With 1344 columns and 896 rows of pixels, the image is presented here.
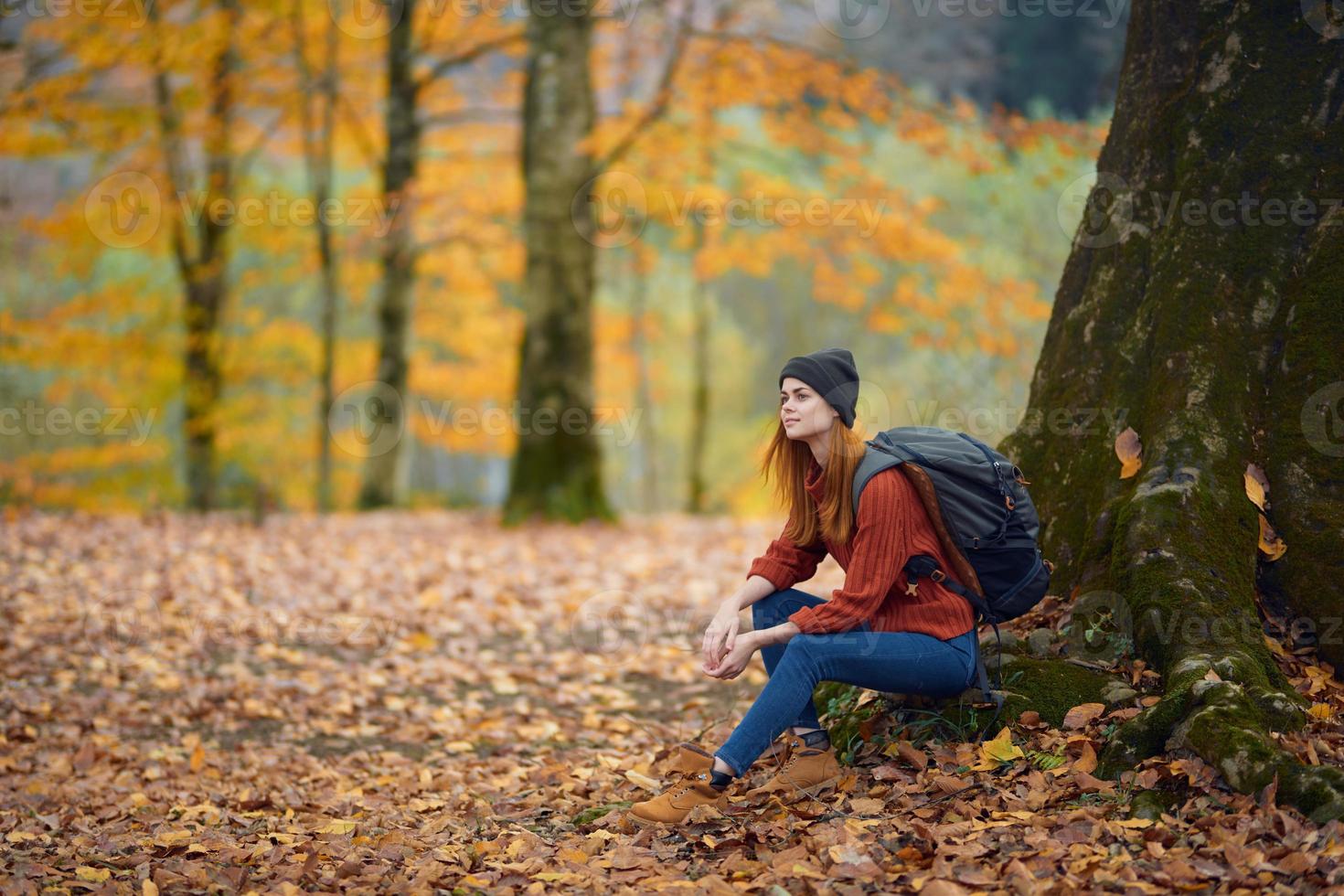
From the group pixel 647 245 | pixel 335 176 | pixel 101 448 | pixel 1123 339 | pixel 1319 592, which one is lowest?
pixel 101 448

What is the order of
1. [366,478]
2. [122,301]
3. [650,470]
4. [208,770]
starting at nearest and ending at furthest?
[208,770]
[366,478]
[122,301]
[650,470]

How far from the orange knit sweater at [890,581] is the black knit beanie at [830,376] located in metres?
0.31

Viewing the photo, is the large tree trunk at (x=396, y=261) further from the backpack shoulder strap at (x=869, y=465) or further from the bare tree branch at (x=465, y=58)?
the backpack shoulder strap at (x=869, y=465)

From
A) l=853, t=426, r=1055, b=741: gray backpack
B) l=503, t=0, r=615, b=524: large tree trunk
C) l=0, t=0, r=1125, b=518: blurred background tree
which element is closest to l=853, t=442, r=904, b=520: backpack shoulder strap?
l=853, t=426, r=1055, b=741: gray backpack

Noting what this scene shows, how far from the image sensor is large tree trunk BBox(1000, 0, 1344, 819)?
12.0 feet

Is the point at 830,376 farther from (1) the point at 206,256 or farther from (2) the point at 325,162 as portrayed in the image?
(1) the point at 206,256

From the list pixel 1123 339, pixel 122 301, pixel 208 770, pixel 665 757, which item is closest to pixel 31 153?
pixel 122 301

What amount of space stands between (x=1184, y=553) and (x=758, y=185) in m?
13.0

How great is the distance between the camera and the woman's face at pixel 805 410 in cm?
372

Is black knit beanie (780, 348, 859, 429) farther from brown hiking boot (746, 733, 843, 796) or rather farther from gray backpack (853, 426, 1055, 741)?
brown hiking boot (746, 733, 843, 796)

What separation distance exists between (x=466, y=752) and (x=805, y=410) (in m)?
2.69

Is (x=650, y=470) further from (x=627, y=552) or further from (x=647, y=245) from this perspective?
(x=627, y=552)

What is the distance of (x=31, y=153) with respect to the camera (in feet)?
44.9

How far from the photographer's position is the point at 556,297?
11375 millimetres
